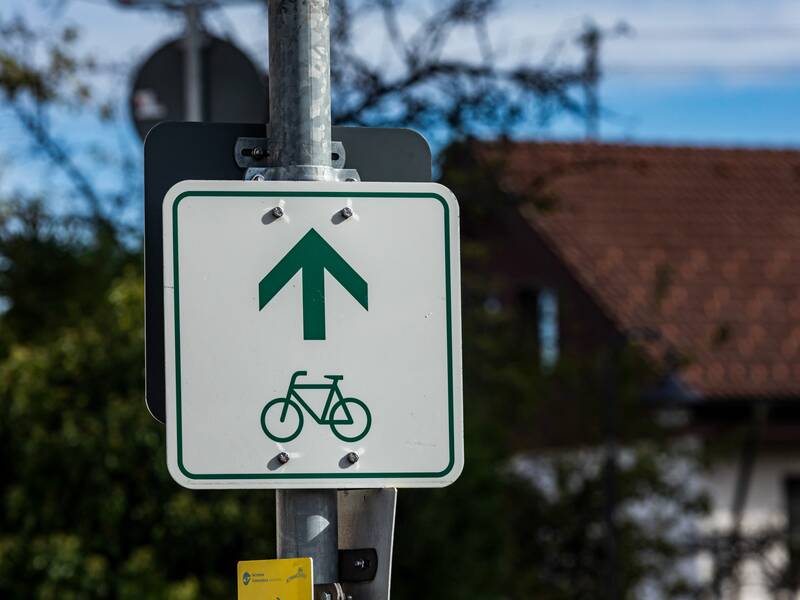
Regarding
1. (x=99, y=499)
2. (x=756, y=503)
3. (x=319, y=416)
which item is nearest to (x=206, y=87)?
(x=99, y=499)

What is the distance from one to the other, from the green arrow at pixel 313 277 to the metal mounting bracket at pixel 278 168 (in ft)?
0.44

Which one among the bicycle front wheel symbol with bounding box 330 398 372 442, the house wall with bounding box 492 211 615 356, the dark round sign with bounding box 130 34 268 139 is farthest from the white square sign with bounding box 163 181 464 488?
the house wall with bounding box 492 211 615 356

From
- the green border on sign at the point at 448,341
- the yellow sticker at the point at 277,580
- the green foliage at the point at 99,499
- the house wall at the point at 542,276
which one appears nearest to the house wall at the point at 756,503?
the house wall at the point at 542,276

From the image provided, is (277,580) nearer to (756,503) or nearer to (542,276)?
(756,503)

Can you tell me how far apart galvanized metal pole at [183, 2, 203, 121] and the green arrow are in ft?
15.3

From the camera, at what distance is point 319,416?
3299 mm

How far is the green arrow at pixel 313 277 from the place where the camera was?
3.35m

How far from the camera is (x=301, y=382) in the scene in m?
3.32

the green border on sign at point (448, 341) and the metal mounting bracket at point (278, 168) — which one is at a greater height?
the metal mounting bracket at point (278, 168)

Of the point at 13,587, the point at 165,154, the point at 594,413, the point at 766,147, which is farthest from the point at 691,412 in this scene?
the point at 165,154

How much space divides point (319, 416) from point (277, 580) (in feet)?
1.12

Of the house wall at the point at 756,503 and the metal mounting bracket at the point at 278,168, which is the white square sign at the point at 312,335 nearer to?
the metal mounting bracket at the point at 278,168

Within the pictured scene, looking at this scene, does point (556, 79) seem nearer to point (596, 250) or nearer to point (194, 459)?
point (194, 459)

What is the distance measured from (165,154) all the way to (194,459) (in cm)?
80
